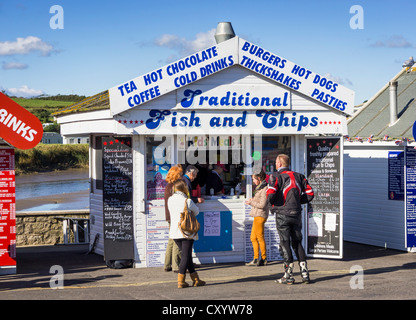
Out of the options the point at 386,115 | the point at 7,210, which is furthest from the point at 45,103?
the point at 7,210

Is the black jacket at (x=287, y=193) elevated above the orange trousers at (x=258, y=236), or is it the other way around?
the black jacket at (x=287, y=193)

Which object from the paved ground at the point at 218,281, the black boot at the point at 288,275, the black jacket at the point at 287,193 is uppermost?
the black jacket at the point at 287,193

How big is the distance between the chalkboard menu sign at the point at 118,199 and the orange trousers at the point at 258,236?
6.90 ft

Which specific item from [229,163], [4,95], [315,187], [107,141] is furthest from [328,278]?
[4,95]

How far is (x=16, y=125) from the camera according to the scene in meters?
9.61

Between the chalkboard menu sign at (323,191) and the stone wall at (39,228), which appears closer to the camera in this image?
the chalkboard menu sign at (323,191)

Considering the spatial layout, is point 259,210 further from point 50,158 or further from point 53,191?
point 50,158

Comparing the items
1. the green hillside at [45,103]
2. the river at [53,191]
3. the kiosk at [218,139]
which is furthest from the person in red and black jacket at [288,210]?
the green hillside at [45,103]

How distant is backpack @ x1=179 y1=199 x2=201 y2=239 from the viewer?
8.80 meters

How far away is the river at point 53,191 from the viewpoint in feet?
99.4

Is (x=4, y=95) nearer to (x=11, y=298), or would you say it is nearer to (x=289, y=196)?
(x=11, y=298)

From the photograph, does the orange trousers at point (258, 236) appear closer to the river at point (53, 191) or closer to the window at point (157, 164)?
the window at point (157, 164)

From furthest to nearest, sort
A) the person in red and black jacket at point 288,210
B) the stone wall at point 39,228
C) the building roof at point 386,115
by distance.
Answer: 1. the stone wall at point 39,228
2. the building roof at point 386,115
3. the person in red and black jacket at point 288,210

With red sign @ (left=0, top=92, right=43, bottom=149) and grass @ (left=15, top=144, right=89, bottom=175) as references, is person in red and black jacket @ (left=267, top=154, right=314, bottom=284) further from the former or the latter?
grass @ (left=15, top=144, right=89, bottom=175)
